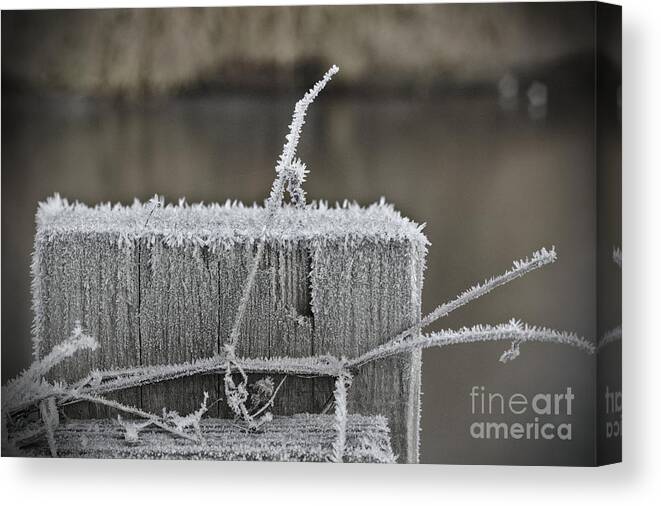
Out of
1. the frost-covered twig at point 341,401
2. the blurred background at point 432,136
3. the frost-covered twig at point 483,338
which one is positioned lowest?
the frost-covered twig at point 341,401

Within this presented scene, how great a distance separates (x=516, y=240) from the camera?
3.74 metres

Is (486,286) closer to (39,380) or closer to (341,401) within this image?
(341,401)

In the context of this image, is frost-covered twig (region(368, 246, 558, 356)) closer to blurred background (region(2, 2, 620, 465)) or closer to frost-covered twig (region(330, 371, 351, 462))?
blurred background (region(2, 2, 620, 465))

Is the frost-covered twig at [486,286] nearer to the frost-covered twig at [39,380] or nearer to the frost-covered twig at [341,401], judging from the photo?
the frost-covered twig at [341,401]

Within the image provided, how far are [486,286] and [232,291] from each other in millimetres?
767

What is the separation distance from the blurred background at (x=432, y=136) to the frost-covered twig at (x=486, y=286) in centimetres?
2

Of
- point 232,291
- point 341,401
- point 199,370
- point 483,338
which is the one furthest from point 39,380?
point 483,338

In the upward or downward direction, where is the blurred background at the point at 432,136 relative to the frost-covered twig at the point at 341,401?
upward

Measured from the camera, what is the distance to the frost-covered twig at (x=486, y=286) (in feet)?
12.3

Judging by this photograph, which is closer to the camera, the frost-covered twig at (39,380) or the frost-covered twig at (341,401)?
the frost-covered twig at (341,401)

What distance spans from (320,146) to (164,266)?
0.60 metres

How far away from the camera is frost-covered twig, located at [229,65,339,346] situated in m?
3.78

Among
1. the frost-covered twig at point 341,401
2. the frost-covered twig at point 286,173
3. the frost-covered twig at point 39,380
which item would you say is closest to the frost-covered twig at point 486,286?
the frost-covered twig at point 341,401

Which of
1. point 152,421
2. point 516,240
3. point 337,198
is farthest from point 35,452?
point 516,240
